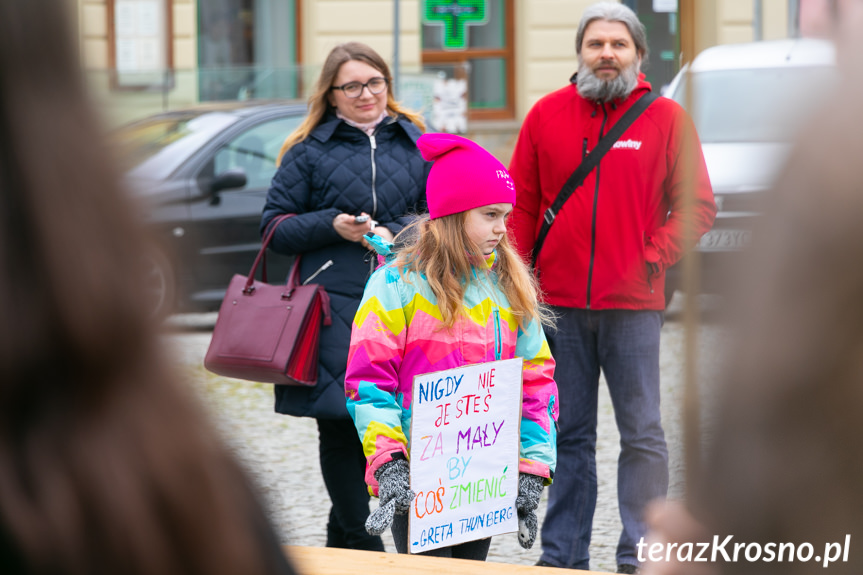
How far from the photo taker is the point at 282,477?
18.0ft

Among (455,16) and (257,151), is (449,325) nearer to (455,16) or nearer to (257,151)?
(257,151)

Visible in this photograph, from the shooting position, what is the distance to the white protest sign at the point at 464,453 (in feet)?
9.32

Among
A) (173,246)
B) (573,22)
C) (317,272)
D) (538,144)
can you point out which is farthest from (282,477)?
(573,22)

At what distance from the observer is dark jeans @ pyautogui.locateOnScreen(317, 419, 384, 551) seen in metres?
3.81

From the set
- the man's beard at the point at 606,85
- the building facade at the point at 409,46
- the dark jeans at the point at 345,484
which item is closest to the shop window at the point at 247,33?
the building facade at the point at 409,46

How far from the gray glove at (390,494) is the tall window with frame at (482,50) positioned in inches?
521

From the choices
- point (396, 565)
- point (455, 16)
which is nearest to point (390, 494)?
point (396, 565)

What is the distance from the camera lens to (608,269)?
13.0 ft

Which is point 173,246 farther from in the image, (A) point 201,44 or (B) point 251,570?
(A) point 201,44

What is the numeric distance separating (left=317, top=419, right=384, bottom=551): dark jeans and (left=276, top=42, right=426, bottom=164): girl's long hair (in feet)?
3.38

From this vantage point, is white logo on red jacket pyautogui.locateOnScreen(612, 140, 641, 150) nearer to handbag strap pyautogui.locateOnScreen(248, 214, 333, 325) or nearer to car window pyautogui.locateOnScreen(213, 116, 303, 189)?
handbag strap pyautogui.locateOnScreen(248, 214, 333, 325)

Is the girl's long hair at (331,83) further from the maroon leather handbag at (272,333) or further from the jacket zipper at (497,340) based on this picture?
the jacket zipper at (497,340)

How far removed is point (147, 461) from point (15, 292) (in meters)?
0.12

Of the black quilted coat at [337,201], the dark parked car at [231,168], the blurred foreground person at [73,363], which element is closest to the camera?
the blurred foreground person at [73,363]
